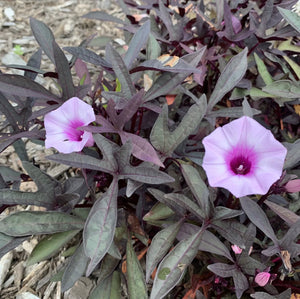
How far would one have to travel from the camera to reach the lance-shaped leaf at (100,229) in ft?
2.59

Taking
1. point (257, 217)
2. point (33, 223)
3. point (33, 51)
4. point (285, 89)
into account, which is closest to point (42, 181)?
point (33, 223)

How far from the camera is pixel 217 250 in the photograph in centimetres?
98

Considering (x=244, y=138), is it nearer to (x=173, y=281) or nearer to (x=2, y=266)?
(x=173, y=281)

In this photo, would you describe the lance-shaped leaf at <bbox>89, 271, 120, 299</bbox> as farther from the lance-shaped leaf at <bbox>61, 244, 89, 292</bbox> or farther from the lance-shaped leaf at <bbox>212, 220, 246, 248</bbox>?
the lance-shaped leaf at <bbox>212, 220, 246, 248</bbox>

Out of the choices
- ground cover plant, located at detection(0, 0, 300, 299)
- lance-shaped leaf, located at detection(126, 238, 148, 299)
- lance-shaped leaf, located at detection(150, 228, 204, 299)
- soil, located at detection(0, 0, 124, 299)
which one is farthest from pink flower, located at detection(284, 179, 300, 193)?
soil, located at detection(0, 0, 124, 299)

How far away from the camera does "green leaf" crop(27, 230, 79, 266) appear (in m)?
0.99

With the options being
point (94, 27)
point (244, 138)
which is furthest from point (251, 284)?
point (94, 27)

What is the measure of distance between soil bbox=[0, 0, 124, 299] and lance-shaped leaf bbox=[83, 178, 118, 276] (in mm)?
503

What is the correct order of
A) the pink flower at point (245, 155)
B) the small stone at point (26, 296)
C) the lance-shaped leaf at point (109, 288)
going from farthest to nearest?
1. the small stone at point (26, 296)
2. the lance-shaped leaf at point (109, 288)
3. the pink flower at point (245, 155)

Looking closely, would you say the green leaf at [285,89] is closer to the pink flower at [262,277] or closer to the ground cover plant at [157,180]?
the ground cover plant at [157,180]

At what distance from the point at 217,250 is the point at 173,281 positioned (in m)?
0.19

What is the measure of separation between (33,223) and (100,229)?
0.61ft

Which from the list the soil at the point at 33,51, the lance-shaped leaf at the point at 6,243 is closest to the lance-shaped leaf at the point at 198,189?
the lance-shaped leaf at the point at 6,243

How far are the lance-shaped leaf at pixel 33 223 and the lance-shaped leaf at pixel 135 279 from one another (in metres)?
0.22
